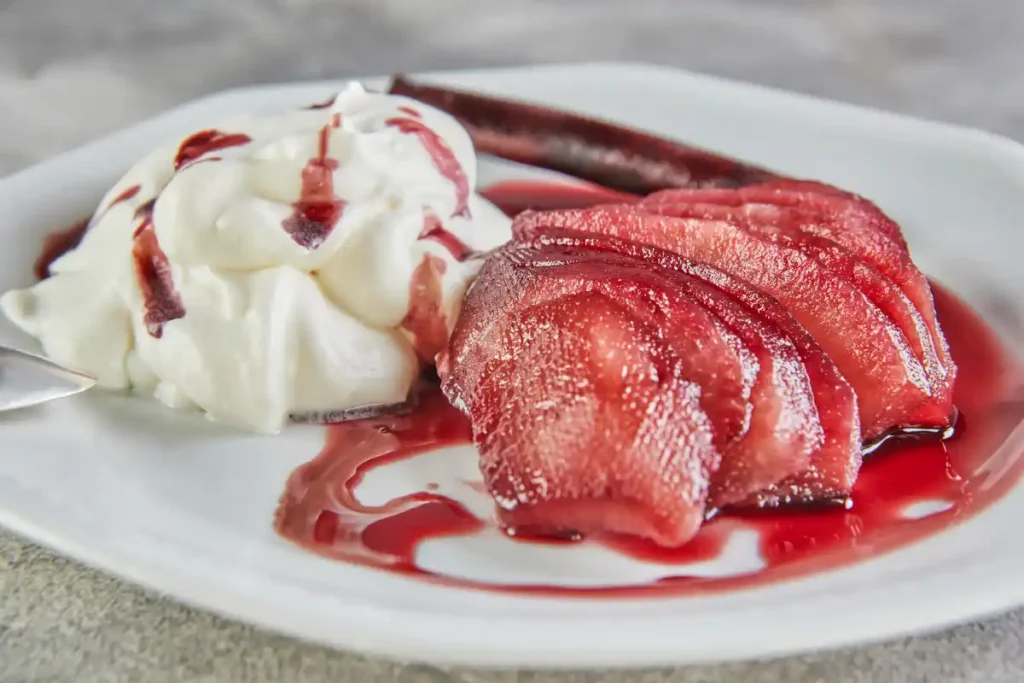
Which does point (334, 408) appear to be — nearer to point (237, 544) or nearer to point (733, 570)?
point (237, 544)

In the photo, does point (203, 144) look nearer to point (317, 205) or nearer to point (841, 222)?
point (317, 205)

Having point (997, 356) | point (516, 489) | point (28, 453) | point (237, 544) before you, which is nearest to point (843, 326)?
point (997, 356)

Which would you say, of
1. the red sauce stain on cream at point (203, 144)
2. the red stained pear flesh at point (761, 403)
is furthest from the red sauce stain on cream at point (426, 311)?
the red sauce stain on cream at point (203, 144)

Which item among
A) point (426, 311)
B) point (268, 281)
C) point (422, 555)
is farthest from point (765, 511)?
point (268, 281)

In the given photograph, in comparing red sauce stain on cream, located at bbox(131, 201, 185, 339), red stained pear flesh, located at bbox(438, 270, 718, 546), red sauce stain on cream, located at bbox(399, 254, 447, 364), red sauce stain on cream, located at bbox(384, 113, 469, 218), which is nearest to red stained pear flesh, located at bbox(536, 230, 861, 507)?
red stained pear flesh, located at bbox(438, 270, 718, 546)

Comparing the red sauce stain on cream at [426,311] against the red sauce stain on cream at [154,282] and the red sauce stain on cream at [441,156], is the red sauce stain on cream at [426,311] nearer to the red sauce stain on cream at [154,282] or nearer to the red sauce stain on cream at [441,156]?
the red sauce stain on cream at [441,156]

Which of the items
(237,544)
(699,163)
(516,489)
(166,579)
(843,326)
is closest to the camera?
(166,579)
